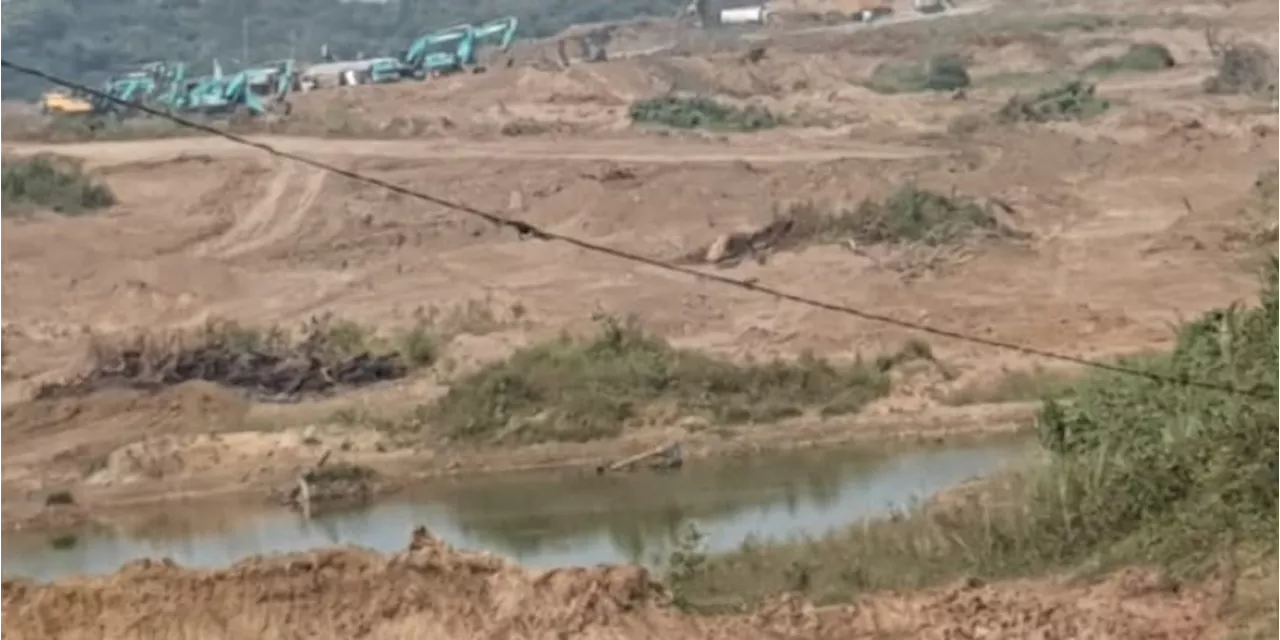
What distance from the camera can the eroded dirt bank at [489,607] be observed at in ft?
38.0

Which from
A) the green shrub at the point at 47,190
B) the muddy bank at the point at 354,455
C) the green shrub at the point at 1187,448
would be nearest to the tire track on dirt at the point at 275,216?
the green shrub at the point at 47,190

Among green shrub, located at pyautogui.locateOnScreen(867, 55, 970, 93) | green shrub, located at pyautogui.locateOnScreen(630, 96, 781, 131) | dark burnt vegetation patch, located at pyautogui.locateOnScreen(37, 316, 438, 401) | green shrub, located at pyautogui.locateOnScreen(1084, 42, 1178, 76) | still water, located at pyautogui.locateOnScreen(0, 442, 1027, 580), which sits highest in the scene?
green shrub, located at pyautogui.locateOnScreen(630, 96, 781, 131)

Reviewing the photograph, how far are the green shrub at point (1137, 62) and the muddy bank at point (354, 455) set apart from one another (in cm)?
2197

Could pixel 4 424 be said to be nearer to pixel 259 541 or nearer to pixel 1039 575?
pixel 259 541

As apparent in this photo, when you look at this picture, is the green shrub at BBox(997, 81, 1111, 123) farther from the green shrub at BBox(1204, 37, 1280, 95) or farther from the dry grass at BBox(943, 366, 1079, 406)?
the dry grass at BBox(943, 366, 1079, 406)

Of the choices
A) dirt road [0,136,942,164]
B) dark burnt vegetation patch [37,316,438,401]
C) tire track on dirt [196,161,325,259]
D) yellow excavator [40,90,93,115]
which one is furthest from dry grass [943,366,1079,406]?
yellow excavator [40,90,93,115]

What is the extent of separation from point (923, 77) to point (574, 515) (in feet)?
82.9

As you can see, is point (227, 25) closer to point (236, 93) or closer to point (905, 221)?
point (236, 93)

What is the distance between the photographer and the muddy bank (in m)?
23.8

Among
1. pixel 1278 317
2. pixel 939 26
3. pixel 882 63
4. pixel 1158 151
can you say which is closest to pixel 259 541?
pixel 1278 317

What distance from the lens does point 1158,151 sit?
1363 inches

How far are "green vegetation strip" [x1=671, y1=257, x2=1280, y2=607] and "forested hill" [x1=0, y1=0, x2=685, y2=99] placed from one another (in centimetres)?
4940

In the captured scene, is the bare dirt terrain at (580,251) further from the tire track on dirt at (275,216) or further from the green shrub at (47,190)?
the green shrub at (47,190)

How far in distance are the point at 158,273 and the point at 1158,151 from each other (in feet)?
47.3
